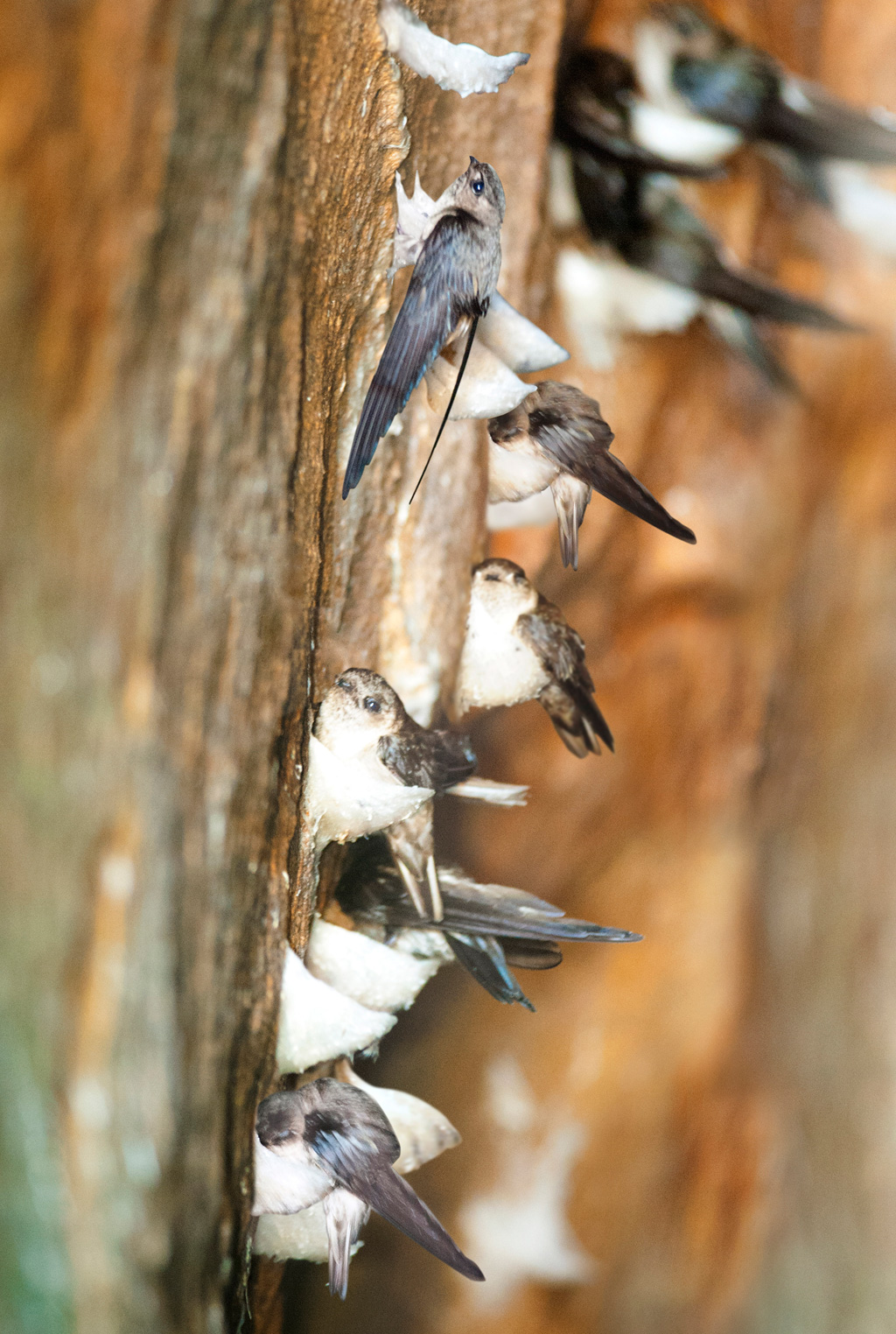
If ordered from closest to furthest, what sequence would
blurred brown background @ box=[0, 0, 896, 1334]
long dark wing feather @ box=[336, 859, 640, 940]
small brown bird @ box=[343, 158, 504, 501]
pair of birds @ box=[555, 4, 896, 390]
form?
blurred brown background @ box=[0, 0, 896, 1334] → small brown bird @ box=[343, 158, 504, 501] → long dark wing feather @ box=[336, 859, 640, 940] → pair of birds @ box=[555, 4, 896, 390]

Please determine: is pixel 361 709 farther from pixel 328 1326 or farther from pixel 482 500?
pixel 328 1326

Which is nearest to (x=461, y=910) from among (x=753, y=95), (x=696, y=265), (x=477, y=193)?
(x=477, y=193)

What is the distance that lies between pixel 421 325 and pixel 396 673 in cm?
23

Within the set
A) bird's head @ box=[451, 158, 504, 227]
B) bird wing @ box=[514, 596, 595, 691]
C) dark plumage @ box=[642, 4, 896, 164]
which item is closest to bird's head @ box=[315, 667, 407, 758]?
bird wing @ box=[514, 596, 595, 691]

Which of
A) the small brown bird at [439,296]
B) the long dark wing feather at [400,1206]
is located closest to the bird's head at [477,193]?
the small brown bird at [439,296]

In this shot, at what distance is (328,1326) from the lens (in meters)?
0.65

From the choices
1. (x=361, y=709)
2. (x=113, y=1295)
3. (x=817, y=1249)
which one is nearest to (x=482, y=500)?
(x=361, y=709)

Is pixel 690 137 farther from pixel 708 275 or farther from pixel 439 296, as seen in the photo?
pixel 439 296

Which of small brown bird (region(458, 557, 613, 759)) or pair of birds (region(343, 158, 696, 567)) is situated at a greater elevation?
pair of birds (region(343, 158, 696, 567))

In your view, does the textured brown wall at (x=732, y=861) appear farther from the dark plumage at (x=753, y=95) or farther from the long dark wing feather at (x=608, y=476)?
the long dark wing feather at (x=608, y=476)

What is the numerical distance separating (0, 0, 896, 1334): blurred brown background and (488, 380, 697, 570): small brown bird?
0.06 metres

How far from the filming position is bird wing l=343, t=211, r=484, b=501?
0.40 meters

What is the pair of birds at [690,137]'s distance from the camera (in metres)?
0.67

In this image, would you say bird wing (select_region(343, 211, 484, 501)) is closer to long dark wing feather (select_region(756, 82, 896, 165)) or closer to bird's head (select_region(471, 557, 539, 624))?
bird's head (select_region(471, 557, 539, 624))
